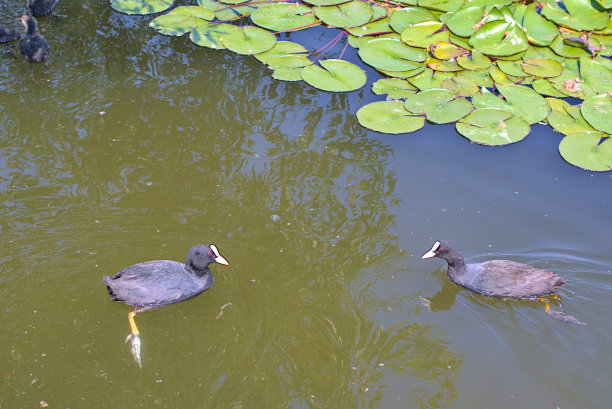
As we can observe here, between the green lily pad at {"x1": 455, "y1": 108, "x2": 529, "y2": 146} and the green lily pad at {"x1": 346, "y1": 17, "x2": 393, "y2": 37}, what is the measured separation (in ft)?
8.02

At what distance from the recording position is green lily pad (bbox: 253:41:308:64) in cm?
875

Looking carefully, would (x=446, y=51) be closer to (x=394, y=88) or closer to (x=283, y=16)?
(x=394, y=88)

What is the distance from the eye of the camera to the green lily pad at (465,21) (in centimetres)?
874

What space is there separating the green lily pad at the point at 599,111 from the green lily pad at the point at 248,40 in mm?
4639

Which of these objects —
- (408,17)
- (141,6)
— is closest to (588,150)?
(408,17)

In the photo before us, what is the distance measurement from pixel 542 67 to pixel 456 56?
122 centimetres

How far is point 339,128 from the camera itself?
7.75 m

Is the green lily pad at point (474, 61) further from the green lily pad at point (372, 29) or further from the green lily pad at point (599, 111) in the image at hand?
the green lily pad at point (599, 111)

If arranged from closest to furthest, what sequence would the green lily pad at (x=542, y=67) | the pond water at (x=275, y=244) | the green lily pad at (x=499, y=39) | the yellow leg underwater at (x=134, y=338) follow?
the pond water at (x=275, y=244)
the yellow leg underwater at (x=134, y=338)
the green lily pad at (x=542, y=67)
the green lily pad at (x=499, y=39)

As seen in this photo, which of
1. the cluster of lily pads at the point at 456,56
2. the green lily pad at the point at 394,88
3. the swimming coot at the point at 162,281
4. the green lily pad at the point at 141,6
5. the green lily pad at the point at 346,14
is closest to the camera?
the swimming coot at the point at 162,281

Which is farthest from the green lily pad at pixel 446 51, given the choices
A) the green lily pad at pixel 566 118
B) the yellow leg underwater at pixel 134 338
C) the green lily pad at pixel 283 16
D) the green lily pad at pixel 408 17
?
→ the yellow leg underwater at pixel 134 338

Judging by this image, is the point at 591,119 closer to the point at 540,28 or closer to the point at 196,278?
the point at 540,28

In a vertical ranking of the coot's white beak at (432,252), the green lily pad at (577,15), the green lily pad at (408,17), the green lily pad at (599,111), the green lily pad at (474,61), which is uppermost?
the green lily pad at (577,15)

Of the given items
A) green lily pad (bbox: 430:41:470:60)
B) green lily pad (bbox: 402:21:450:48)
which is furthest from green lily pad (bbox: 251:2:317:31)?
green lily pad (bbox: 430:41:470:60)
